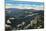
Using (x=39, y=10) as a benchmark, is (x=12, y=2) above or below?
above

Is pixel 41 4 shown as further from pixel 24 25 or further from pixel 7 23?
pixel 7 23

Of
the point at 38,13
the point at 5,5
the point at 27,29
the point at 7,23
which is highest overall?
the point at 5,5

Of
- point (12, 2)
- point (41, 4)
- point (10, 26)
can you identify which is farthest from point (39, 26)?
point (12, 2)

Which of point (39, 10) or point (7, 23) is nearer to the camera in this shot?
point (7, 23)

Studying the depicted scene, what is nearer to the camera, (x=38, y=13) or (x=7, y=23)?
(x=7, y=23)

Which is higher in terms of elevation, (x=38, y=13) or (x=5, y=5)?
(x=5, y=5)
